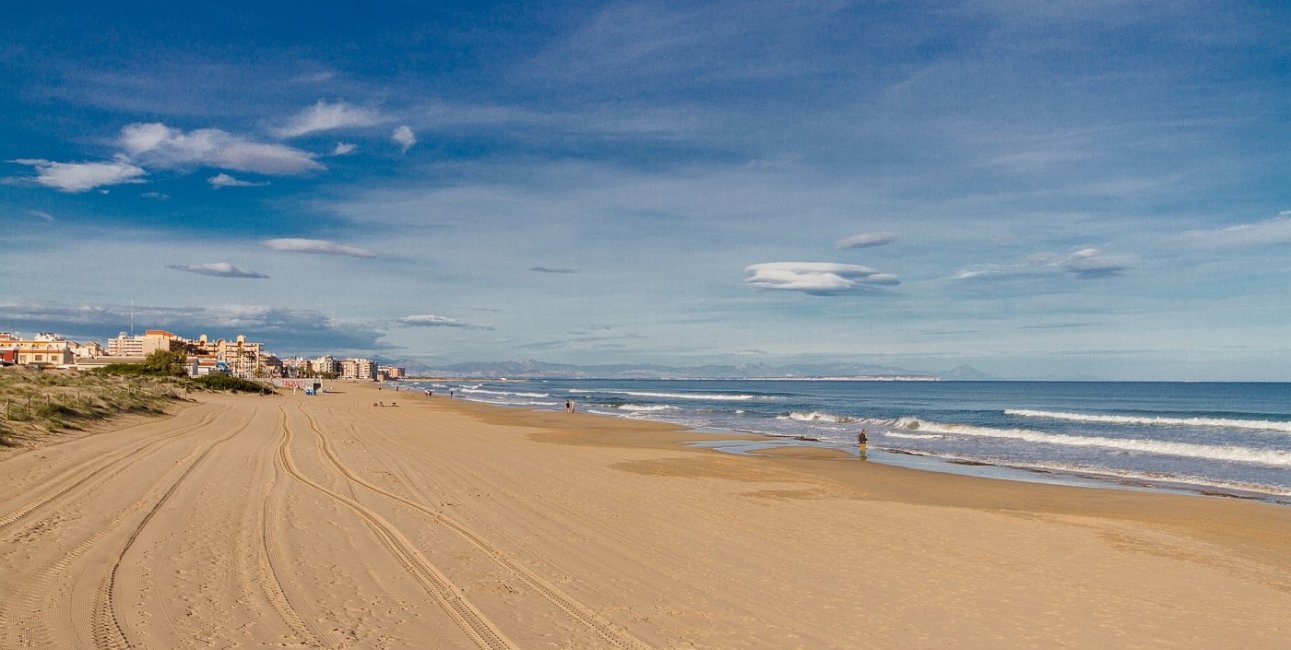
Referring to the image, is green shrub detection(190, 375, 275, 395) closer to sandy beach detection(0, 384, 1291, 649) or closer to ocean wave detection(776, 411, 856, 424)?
ocean wave detection(776, 411, 856, 424)

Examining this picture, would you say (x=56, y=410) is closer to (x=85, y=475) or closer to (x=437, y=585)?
(x=85, y=475)

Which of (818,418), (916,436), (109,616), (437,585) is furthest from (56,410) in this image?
(818,418)

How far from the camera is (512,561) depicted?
843 centimetres

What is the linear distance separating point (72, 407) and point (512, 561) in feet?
69.8

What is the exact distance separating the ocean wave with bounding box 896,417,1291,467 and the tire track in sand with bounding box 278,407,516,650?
24921mm

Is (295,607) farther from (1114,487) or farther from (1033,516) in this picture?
(1114,487)

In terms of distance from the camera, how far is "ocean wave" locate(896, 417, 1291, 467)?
24.7m

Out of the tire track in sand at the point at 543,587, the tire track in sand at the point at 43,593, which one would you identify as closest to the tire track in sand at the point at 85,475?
the tire track in sand at the point at 43,593

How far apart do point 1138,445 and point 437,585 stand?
29340 mm

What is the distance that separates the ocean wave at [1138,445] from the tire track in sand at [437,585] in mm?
24921

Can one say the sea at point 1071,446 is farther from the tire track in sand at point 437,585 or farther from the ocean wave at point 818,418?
the tire track in sand at point 437,585

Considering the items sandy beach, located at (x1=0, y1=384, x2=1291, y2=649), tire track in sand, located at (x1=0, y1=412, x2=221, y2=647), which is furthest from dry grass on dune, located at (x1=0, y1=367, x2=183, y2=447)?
tire track in sand, located at (x1=0, y1=412, x2=221, y2=647)

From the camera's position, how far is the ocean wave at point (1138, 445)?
80.9 feet

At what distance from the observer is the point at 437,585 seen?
732cm
